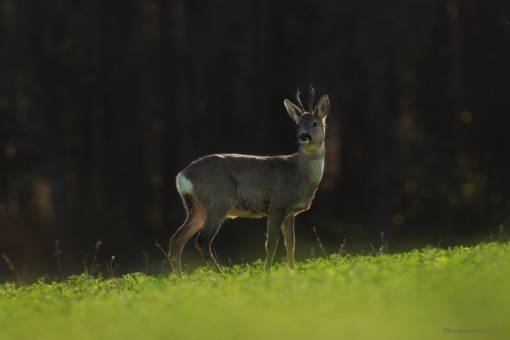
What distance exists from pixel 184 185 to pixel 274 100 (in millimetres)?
13849

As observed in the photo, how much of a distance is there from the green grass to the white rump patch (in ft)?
6.26

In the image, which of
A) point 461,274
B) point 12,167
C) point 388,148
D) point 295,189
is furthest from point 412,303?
point 12,167

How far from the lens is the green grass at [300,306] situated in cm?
579

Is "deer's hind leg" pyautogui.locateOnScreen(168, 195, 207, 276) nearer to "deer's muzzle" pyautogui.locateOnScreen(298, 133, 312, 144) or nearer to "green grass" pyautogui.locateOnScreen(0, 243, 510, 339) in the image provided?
"deer's muzzle" pyautogui.locateOnScreen(298, 133, 312, 144)

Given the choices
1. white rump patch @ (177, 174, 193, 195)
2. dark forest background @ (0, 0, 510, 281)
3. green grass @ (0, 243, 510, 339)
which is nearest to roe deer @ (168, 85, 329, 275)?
white rump patch @ (177, 174, 193, 195)

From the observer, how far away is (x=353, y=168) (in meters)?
26.0

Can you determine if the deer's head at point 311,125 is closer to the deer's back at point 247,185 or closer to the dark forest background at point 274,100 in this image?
the deer's back at point 247,185

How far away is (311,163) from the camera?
37.6 feet

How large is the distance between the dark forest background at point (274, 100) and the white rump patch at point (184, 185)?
1120cm

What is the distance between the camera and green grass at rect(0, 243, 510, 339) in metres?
5.79

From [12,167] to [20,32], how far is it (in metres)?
5.04

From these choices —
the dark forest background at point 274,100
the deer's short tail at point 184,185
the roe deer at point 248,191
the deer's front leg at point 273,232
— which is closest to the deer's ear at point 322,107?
the roe deer at point 248,191

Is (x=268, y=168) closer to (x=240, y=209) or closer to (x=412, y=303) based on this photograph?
(x=240, y=209)

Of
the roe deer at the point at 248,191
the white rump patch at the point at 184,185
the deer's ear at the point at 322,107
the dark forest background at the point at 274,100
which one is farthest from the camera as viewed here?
the dark forest background at the point at 274,100
